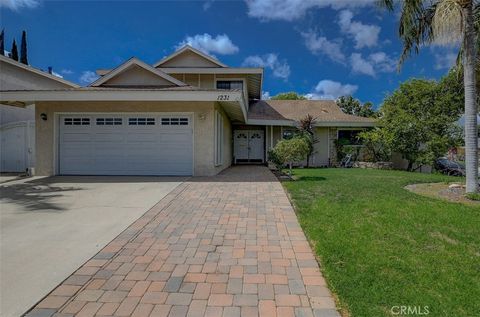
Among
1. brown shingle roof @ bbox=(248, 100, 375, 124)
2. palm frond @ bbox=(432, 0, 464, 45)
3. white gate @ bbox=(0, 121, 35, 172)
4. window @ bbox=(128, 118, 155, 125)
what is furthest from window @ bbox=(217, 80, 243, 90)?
palm frond @ bbox=(432, 0, 464, 45)

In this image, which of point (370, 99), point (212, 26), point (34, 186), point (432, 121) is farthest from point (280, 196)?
point (370, 99)

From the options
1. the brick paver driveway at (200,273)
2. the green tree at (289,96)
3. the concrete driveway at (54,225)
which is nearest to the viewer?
the brick paver driveway at (200,273)

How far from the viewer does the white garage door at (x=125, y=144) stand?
11.0m

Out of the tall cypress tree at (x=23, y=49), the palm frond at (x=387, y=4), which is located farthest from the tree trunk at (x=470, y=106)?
the tall cypress tree at (x=23, y=49)

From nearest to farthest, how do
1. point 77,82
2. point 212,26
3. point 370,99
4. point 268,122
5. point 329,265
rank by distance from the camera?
point 329,265 < point 212,26 < point 268,122 < point 77,82 < point 370,99

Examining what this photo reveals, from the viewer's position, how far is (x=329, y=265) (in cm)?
329

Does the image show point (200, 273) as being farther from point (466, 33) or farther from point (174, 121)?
point (466, 33)

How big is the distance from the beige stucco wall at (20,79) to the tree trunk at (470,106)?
18423 mm

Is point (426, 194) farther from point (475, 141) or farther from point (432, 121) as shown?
point (432, 121)

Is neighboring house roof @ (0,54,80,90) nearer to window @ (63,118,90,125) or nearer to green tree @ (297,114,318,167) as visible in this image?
window @ (63,118,90,125)

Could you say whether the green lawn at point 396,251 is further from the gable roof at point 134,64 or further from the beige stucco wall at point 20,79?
the beige stucco wall at point 20,79

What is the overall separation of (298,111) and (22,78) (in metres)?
16.6

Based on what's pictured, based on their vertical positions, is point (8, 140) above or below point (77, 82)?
below

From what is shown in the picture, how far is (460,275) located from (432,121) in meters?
14.5
